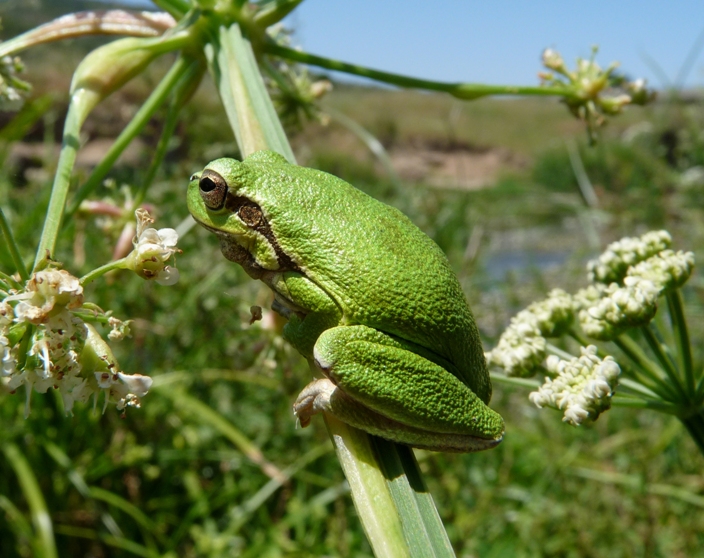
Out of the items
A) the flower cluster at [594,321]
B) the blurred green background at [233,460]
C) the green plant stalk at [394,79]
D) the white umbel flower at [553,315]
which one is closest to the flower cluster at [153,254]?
the green plant stalk at [394,79]

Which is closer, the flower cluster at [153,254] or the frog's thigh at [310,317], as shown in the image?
the flower cluster at [153,254]

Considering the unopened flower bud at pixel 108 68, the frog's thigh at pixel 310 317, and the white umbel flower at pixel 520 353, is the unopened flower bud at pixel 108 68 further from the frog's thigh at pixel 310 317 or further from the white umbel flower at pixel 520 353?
the white umbel flower at pixel 520 353

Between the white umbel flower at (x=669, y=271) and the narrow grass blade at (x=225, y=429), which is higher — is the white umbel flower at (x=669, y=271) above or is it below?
above

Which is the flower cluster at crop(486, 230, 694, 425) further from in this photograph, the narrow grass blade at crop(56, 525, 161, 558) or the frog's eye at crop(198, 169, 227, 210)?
the narrow grass blade at crop(56, 525, 161, 558)

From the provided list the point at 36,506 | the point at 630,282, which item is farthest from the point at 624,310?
the point at 36,506

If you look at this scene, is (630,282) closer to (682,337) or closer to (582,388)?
(682,337)

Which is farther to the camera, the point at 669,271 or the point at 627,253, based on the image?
the point at 627,253
